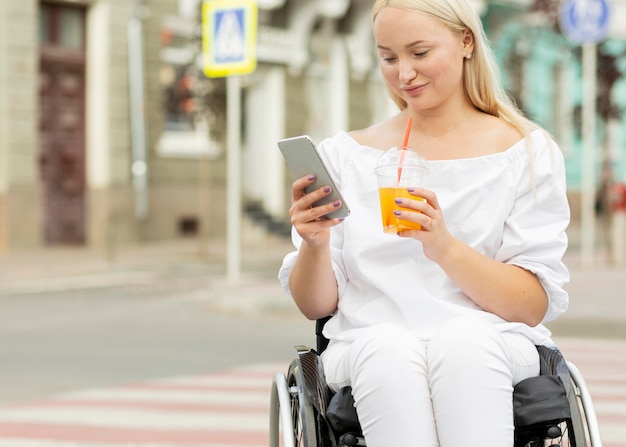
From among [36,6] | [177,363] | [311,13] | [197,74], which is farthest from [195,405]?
[311,13]

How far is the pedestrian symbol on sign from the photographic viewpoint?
14.3m

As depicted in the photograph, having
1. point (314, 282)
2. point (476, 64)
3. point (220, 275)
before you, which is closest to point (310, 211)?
point (314, 282)

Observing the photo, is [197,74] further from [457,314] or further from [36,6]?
[457,314]

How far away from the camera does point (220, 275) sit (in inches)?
715

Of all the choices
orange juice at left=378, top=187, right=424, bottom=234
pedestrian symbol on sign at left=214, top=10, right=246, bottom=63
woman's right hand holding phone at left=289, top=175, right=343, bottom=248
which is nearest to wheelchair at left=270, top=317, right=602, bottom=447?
woman's right hand holding phone at left=289, top=175, right=343, bottom=248

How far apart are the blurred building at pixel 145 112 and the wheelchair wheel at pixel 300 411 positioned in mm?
15698

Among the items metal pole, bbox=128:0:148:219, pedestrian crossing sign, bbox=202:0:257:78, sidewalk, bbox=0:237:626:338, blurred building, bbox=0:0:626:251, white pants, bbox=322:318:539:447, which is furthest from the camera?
metal pole, bbox=128:0:148:219

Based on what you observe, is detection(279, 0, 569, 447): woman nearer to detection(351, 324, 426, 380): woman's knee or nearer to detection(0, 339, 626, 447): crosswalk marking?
detection(351, 324, 426, 380): woman's knee

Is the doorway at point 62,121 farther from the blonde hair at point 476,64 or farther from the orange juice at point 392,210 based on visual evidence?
the orange juice at point 392,210

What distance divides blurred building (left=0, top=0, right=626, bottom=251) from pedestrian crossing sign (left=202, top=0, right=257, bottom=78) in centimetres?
532

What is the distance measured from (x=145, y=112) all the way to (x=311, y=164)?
69.7ft

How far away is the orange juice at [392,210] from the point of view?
312cm

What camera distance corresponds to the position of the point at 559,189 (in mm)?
3457

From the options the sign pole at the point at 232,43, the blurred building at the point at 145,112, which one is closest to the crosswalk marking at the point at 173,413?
the sign pole at the point at 232,43
